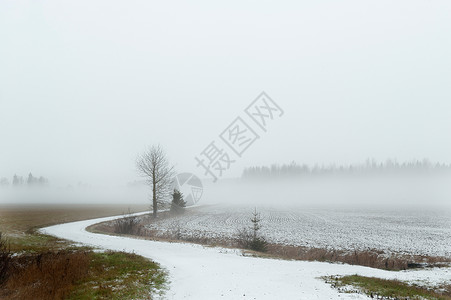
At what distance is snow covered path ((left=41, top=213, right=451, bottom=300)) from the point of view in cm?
1120

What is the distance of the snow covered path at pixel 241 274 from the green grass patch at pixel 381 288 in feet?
2.56

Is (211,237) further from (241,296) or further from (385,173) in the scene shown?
(385,173)

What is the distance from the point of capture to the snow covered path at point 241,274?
11.2m

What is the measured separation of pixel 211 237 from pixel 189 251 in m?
9.69

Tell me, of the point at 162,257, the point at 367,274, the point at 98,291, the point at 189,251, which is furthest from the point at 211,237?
the point at 98,291

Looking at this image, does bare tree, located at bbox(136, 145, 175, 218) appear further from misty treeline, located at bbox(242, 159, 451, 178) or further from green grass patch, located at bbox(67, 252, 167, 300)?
misty treeline, located at bbox(242, 159, 451, 178)

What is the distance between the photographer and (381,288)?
12391 millimetres

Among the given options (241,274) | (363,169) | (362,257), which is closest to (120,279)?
(241,274)

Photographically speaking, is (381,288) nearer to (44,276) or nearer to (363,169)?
(44,276)

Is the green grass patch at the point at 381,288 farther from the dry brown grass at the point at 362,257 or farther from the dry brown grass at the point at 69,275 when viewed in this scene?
the dry brown grass at the point at 69,275

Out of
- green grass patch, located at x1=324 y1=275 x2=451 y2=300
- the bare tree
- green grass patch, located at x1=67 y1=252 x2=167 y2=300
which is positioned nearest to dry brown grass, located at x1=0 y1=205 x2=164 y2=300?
green grass patch, located at x1=67 y1=252 x2=167 y2=300

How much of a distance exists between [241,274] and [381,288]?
6633 millimetres

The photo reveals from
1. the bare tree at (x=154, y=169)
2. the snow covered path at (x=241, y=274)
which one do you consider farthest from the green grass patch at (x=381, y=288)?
the bare tree at (x=154, y=169)

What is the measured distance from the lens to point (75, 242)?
23.1 m
